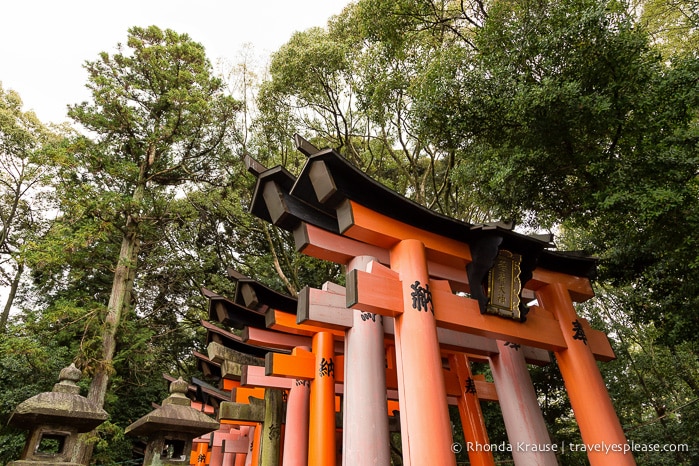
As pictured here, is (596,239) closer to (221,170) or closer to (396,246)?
(396,246)

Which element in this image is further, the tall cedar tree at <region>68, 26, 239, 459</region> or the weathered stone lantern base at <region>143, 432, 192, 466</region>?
the tall cedar tree at <region>68, 26, 239, 459</region>

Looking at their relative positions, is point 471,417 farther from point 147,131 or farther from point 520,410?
point 147,131

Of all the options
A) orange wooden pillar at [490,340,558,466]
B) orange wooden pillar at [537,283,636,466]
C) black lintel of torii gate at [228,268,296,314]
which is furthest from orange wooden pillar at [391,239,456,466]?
black lintel of torii gate at [228,268,296,314]

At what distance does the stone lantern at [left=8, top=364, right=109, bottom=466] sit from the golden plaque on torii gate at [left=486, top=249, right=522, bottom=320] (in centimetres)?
518

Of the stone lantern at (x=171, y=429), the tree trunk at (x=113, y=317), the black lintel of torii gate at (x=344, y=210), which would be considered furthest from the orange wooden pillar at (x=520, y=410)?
the tree trunk at (x=113, y=317)

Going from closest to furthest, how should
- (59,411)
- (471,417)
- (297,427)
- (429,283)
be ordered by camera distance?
1. (429,283)
2. (59,411)
3. (471,417)
4. (297,427)

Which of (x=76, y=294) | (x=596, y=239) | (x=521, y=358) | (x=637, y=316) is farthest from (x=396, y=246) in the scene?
(x=76, y=294)

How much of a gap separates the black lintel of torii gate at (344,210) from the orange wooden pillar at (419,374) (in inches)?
18.1

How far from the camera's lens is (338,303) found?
4543 mm

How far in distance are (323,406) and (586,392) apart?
345 cm

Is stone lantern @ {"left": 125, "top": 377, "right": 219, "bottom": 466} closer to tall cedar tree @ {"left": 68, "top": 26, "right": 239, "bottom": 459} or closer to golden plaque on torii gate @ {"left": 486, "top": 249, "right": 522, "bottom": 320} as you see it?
golden plaque on torii gate @ {"left": 486, "top": 249, "right": 522, "bottom": 320}

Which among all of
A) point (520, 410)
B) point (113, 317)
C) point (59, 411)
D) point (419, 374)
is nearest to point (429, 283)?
point (419, 374)

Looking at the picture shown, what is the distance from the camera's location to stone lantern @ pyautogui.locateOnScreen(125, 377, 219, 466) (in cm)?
551

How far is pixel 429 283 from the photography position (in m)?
3.67
